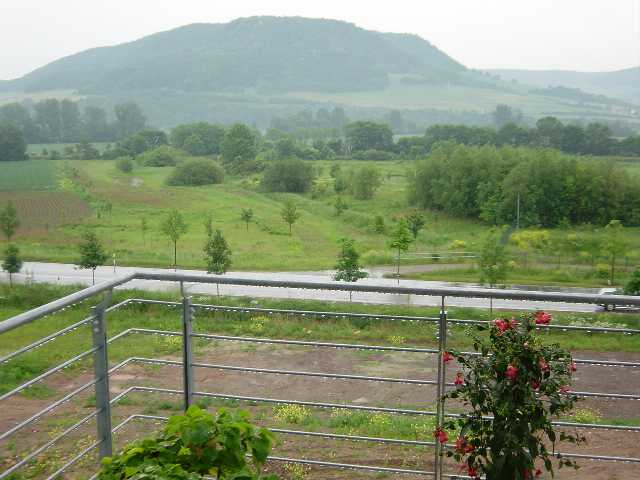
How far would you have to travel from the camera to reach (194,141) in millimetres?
113438

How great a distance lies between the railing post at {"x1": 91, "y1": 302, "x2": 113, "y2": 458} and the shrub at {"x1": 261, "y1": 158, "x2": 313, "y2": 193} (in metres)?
67.8

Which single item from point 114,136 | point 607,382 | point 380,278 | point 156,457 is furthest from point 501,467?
point 114,136

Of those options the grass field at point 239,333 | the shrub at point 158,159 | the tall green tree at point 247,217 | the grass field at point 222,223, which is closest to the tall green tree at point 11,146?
the grass field at point 222,223

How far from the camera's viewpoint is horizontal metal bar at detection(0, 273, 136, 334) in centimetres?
296

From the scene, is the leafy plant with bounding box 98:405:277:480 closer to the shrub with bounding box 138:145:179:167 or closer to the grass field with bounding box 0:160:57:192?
the grass field with bounding box 0:160:57:192

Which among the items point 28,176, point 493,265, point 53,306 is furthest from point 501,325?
point 28,176

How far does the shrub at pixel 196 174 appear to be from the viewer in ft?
255

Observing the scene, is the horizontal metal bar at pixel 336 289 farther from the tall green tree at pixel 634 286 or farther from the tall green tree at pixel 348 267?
the tall green tree at pixel 348 267

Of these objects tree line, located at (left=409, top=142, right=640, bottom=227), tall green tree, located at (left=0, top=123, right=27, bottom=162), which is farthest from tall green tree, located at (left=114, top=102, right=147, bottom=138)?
tree line, located at (left=409, top=142, right=640, bottom=227)

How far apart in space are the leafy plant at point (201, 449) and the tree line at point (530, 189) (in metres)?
55.0

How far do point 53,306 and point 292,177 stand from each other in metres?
68.4

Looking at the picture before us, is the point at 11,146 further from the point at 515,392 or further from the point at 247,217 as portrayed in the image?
the point at 515,392

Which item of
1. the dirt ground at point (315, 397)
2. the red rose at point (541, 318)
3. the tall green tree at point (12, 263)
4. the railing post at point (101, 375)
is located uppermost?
the red rose at point (541, 318)

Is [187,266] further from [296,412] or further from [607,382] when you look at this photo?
[296,412]
